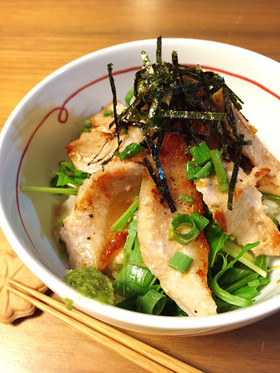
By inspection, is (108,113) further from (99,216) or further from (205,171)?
(205,171)

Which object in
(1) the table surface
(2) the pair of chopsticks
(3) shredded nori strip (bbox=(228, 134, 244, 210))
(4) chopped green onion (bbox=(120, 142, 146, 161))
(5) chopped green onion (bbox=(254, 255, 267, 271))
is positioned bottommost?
(2) the pair of chopsticks

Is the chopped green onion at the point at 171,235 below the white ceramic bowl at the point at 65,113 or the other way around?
below

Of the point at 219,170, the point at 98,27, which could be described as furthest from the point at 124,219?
the point at 98,27

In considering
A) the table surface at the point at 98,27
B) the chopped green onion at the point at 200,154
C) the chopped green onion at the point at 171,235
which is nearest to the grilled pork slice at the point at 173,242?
the chopped green onion at the point at 171,235

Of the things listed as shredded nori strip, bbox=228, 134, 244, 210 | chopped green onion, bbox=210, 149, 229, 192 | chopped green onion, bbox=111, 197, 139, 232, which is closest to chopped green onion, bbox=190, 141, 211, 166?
chopped green onion, bbox=210, 149, 229, 192

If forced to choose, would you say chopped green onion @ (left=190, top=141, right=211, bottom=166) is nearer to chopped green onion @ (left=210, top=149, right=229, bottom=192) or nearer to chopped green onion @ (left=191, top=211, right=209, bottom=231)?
chopped green onion @ (left=210, top=149, right=229, bottom=192)

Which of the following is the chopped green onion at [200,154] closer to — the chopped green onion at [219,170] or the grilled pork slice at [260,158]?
the chopped green onion at [219,170]
